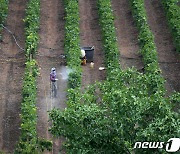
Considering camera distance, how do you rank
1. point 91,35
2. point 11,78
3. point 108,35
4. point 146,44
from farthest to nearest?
point 91,35
point 108,35
point 146,44
point 11,78

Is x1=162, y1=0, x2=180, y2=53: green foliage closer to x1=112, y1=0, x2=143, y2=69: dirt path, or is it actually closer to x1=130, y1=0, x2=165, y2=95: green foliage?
x1=130, y1=0, x2=165, y2=95: green foliage

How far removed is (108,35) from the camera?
78.7 ft

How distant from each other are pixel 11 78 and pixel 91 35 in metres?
5.03

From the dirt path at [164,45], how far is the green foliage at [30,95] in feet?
17.4

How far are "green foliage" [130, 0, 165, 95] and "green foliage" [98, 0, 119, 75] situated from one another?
1148 millimetres

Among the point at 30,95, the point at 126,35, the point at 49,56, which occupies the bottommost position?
the point at 30,95

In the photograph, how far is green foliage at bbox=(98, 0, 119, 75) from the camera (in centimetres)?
2227

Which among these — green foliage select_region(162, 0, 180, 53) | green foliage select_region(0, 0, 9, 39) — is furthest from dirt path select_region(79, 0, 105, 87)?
green foliage select_region(0, 0, 9, 39)

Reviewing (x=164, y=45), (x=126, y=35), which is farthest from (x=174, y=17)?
(x=126, y=35)

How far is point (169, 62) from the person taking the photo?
2319 centimetres

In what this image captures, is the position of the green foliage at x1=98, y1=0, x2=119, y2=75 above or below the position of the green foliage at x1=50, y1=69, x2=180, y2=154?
above

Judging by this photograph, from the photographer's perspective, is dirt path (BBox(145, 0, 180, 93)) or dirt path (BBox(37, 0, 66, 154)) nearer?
dirt path (BBox(37, 0, 66, 154))

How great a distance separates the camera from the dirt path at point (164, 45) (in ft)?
72.4

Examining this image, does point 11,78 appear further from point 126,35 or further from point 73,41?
point 126,35
